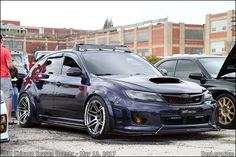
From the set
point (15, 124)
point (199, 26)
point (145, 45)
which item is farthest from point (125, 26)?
point (15, 124)

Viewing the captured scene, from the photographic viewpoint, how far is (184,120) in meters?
7.15

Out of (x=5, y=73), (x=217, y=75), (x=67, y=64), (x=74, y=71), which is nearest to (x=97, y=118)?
(x=74, y=71)

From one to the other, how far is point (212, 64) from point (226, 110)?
1.28 metres

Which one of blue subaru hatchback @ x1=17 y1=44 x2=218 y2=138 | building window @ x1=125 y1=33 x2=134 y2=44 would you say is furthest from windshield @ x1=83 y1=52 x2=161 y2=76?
building window @ x1=125 y1=33 x2=134 y2=44

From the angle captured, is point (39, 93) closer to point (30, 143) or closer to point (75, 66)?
point (75, 66)

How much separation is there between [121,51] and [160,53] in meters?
83.8

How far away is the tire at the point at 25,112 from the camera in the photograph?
8.92 m

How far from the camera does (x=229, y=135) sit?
8023 millimetres

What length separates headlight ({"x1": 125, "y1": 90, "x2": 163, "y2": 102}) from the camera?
6.97 meters

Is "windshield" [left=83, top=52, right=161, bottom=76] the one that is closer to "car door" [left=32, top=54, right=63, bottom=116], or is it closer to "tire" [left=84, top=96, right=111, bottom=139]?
"tire" [left=84, top=96, right=111, bottom=139]

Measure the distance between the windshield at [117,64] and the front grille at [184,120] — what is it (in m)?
1.32

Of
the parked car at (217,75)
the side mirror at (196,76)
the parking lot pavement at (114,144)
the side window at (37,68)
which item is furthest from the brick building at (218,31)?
the parking lot pavement at (114,144)

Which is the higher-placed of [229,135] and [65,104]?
[65,104]

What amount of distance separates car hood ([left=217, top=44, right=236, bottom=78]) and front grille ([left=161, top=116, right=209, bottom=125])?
1.58m
